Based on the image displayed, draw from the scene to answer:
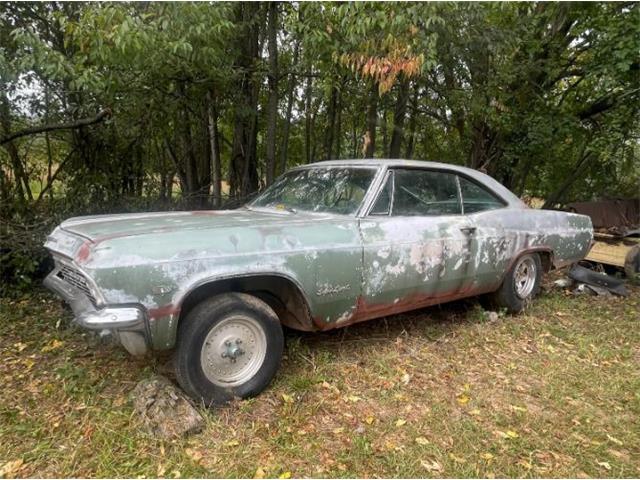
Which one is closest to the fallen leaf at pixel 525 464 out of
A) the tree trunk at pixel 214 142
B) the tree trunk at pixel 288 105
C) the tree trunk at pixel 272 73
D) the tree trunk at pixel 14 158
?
the tree trunk at pixel 272 73

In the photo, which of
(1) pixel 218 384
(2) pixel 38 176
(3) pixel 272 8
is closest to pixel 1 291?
(2) pixel 38 176

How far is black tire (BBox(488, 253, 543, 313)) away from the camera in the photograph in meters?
4.61

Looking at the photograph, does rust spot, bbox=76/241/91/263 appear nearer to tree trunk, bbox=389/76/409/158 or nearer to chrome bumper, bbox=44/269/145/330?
chrome bumper, bbox=44/269/145/330

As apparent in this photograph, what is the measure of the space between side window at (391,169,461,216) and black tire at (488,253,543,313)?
1.04 m

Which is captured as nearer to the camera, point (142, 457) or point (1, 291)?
point (142, 457)

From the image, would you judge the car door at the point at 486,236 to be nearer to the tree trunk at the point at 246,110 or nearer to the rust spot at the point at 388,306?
the rust spot at the point at 388,306

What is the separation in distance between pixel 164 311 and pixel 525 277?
156 inches

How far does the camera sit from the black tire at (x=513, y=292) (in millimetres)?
4613

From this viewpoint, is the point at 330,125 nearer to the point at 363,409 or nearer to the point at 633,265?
the point at 633,265

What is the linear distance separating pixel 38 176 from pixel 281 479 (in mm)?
5617

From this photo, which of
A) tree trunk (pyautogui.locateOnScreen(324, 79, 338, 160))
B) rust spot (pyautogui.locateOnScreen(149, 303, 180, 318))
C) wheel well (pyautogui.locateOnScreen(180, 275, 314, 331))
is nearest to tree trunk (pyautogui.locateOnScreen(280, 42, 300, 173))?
tree trunk (pyautogui.locateOnScreen(324, 79, 338, 160))

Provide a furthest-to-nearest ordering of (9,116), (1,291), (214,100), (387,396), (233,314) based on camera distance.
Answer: (214,100)
(9,116)
(1,291)
(387,396)
(233,314)

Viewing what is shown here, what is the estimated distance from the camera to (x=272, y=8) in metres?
6.34

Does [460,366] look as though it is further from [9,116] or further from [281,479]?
[9,116]
